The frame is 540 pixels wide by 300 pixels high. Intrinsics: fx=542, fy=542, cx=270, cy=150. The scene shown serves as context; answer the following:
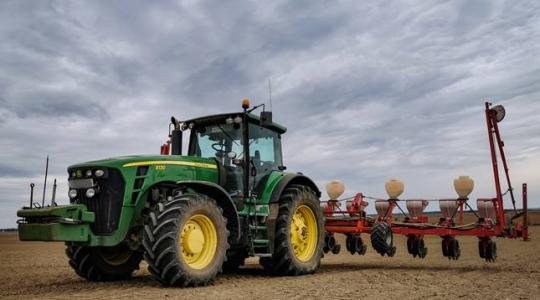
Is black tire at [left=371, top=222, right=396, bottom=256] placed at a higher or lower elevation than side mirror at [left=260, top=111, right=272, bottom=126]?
lower

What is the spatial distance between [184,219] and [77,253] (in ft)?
7.64

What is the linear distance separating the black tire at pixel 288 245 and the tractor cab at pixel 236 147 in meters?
0.53

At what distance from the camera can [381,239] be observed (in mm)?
11023

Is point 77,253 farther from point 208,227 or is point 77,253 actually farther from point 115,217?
point 208,227

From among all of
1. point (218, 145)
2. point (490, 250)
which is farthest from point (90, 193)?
point (490, 250)

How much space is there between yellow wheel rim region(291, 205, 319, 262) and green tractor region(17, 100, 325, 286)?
0.02 metres

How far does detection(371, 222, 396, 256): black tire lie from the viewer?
1101cm

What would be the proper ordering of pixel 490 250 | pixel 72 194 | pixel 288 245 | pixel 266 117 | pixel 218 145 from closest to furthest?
pixel 72 194 → pixel 266 117 → pixel 288 245 → pixel 218 145 → pixel 490 250

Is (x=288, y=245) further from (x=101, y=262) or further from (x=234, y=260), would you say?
(x=101, y=262)

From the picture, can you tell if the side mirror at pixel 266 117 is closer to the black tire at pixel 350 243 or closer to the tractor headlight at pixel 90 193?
the tractor headlight at pixel 90 193

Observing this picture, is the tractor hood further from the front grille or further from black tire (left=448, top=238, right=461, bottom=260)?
black tire (left=448, top=238, right=461, bottom=260)

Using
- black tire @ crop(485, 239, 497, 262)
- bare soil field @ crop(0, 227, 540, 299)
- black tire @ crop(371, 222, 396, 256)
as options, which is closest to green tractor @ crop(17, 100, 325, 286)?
bare soil field @ crop(0, 227, 540, 299)

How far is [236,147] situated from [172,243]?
8.92 ft

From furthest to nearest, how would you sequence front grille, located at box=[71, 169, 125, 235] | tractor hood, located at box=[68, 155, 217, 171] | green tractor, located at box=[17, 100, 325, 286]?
tractor hood, located at box=[68, 155, 217, 171] → front grille, located at box=[71, 169, 125, 235] → green tractor, located at box=[17, 100, 325, 286]
